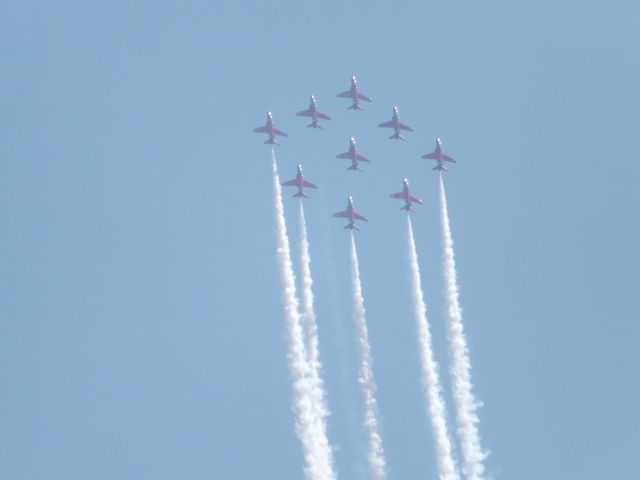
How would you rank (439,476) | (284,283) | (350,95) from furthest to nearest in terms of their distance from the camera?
(350,95) < (284,283) < (439,476)

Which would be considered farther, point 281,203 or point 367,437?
point 281,203

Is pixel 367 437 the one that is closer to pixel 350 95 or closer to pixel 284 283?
pixel 284 283

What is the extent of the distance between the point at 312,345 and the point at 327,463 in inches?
298

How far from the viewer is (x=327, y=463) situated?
343 feet

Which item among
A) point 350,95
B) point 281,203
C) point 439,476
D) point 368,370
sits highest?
point 350,95

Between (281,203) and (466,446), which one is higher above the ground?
(281,203)

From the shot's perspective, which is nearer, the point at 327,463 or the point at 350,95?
the point at 327,463

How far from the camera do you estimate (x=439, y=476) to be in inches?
4080

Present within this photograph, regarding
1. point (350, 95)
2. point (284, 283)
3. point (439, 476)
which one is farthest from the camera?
point (350, 95)

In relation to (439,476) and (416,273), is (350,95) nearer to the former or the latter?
(416,273)

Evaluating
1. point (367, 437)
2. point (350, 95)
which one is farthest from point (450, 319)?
point (350, 95)

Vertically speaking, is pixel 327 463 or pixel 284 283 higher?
pixel 284 283

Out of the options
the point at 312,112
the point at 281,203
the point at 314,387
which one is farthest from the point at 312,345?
the point at 312,112

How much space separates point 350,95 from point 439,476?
2735 centimetres
